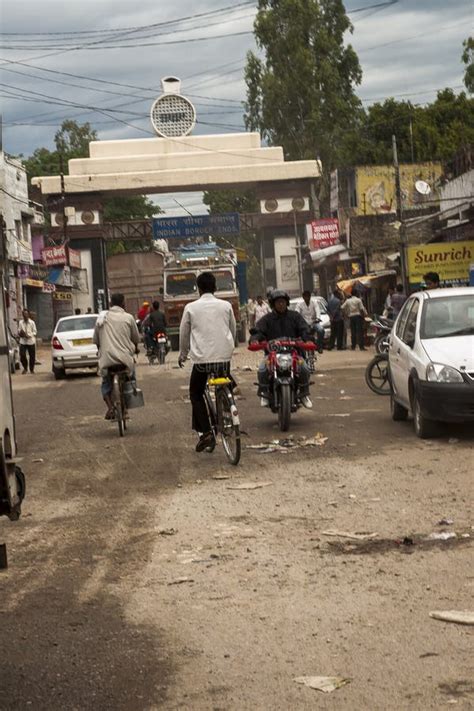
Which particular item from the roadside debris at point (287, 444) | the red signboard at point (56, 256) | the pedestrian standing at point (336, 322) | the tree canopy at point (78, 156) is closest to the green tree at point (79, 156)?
the tree canopy at point (78, 156)

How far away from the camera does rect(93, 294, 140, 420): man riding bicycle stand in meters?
15.9

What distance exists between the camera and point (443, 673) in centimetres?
514

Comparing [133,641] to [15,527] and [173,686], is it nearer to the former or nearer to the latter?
[173,686]

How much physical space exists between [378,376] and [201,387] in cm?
761

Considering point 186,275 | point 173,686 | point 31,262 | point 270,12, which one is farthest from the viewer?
point 270,12

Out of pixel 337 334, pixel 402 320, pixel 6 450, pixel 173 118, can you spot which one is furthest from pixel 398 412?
pixel 173 118

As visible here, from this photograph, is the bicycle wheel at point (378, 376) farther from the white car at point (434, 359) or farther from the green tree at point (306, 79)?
the green tree at point (306, 79)

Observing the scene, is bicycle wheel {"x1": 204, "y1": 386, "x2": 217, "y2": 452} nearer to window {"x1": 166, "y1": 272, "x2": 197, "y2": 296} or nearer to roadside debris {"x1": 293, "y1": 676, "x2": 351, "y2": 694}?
roadside debris {"x1": 293, "y1": 676, "x2": 351, "y2": 694}

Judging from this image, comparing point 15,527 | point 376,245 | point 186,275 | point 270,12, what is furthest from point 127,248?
point 15,527

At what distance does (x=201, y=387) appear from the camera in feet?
42.0

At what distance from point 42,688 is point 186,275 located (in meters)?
38.7

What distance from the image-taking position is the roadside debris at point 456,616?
596 cm

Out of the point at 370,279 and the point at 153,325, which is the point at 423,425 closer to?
the point at 153,325

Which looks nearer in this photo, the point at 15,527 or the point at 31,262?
the point at 15,527
